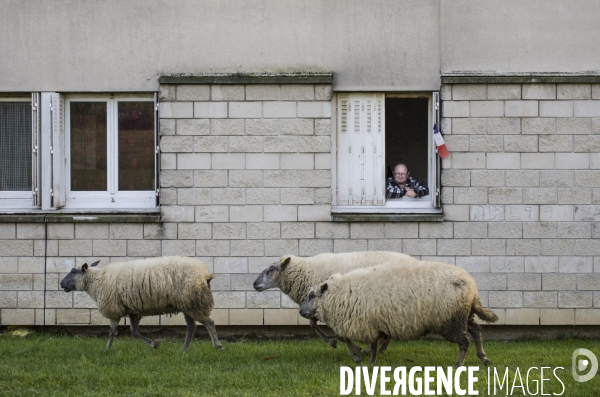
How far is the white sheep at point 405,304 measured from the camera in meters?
9.13

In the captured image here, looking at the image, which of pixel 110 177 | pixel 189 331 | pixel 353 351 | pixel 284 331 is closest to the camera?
pixel 353 351

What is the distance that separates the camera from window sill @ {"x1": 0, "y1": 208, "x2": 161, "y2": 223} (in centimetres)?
1214

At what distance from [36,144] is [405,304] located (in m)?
6.15

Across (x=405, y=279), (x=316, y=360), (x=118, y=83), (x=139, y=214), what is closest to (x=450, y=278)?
(x=405, y=279)

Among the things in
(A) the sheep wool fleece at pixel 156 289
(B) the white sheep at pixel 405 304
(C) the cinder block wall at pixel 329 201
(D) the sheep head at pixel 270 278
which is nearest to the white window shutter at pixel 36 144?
(C) the cinder block wall at pixel 329 201

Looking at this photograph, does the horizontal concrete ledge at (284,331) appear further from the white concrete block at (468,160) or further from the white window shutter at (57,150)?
the white concrete block at (468,160)

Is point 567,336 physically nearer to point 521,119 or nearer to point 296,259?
point 521,119

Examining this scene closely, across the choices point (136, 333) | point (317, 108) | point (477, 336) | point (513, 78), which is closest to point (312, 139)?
point (317, 108)

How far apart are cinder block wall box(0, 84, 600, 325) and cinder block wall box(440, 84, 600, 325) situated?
0.01 metres

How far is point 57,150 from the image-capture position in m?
12.4

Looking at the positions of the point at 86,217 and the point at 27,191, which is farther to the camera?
the point at 27,191

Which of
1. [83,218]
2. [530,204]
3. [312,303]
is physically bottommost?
[312,303]

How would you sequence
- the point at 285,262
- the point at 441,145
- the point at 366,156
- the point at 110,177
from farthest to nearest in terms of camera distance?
the point at 110,177 < the point at 366,156 < the point at 441,145 < the point at 285,262

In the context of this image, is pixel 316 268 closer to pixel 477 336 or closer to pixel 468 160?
pixel 477 336
